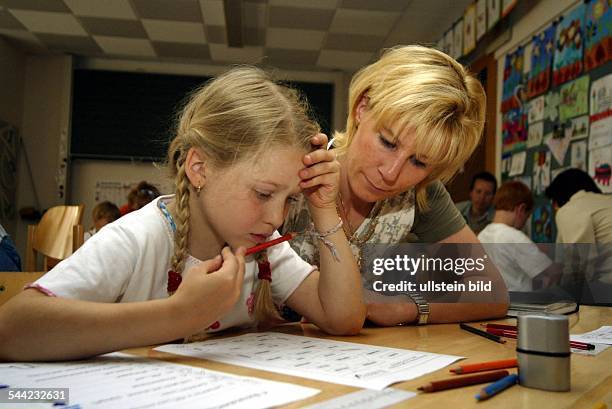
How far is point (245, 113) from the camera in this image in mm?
868

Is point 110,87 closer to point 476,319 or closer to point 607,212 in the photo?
point 607,212

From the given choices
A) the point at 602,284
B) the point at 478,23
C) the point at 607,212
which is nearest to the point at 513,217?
the point at 607,212

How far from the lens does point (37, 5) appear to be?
3.89 metres

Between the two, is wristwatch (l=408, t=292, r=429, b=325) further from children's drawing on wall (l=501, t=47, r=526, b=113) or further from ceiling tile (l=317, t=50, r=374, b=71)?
ceiling tile (l=317, t=50, r=374, b=71)

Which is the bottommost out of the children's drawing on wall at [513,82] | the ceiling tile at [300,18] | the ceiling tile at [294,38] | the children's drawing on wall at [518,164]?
the children's drawing on wall at [518,164]

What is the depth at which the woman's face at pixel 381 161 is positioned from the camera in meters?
1.10

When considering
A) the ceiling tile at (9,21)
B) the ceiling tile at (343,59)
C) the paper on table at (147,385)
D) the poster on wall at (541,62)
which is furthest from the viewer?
the ceiling tile at (343,59)

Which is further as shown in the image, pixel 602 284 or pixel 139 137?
pixel 139 137

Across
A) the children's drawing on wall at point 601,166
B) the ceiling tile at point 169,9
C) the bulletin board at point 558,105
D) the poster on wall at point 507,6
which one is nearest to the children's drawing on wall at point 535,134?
the bulletin board at point 558,105

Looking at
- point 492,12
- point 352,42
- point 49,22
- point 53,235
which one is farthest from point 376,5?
point 53,235

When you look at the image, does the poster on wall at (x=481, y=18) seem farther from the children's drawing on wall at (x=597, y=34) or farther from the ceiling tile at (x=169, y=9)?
the ceiling tile at (x=169, y=9)

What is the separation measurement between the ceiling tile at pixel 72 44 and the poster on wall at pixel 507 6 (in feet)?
10.9

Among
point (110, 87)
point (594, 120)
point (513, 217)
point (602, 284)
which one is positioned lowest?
point (602, 284)

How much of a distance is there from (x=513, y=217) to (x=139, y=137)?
3616 mm
